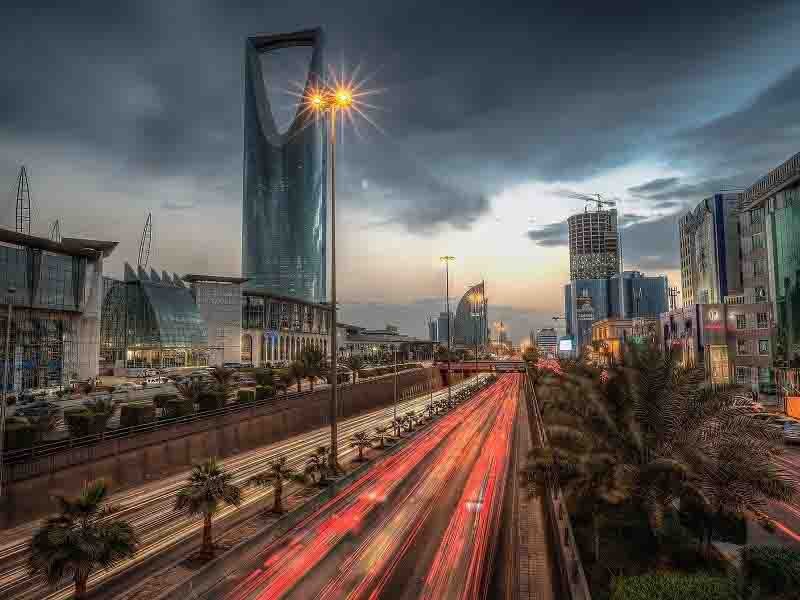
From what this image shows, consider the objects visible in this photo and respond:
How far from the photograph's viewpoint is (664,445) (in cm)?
1170

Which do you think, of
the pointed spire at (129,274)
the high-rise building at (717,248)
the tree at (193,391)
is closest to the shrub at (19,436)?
the tree at (193,391)

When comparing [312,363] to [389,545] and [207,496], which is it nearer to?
[207,496]

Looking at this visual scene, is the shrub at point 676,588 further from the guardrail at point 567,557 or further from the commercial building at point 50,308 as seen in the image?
the commercial building at point 50,308

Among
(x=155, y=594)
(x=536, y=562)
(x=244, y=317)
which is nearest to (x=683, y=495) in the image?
(x=536, y=562)

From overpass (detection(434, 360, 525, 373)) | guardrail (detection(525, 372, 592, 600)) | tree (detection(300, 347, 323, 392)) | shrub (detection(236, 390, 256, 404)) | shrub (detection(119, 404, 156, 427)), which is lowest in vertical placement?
overpass (detection(434, 360, 525, 373))

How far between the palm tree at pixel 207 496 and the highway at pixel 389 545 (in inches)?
44.3

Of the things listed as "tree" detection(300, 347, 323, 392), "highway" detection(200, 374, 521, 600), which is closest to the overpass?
"tree" detection(300, 347, 323, 392)

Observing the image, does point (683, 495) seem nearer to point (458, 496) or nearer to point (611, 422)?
point (611, 422)

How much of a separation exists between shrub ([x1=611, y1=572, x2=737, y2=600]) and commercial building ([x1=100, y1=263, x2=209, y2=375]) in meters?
108

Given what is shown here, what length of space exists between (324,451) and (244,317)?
129 metres

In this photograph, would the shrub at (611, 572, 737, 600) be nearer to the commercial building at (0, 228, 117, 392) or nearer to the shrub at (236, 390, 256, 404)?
the shrub at (236, 390, 256, 404)

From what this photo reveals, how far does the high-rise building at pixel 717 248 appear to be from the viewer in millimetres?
102000

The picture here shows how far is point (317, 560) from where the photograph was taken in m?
14.3

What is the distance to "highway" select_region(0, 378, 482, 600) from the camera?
1353 centimetres
